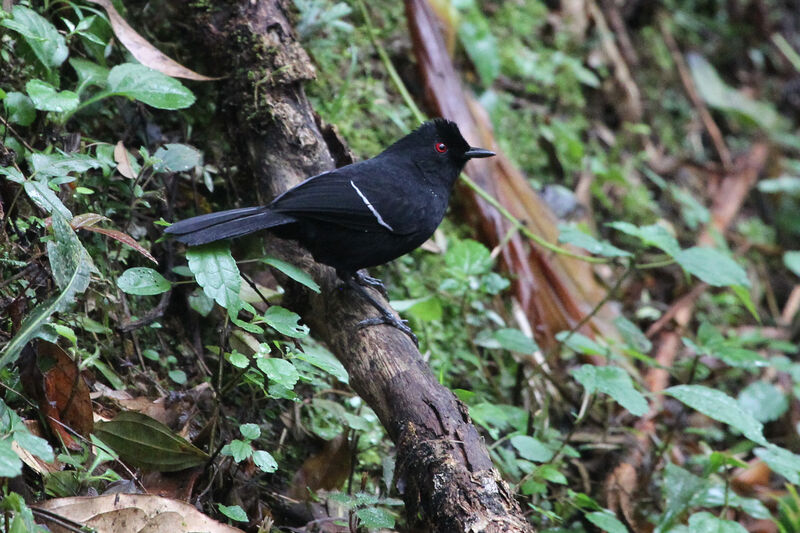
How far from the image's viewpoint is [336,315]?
9.78 ft

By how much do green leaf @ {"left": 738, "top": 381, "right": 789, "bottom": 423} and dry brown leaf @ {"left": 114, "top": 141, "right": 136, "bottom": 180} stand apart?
390 cm

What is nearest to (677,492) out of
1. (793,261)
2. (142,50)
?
(142,50)

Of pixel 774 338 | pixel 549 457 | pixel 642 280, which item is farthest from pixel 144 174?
pixel 774 338

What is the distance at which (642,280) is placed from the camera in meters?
5.57

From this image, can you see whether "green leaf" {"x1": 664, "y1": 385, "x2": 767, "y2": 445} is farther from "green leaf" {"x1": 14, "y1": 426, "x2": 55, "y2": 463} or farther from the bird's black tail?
"green leaf" {"x1": 14, "y1": 426, "x2": 55, "y2": 463}

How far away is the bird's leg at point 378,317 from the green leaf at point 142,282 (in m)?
0.74

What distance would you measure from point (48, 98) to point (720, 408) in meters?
2.84

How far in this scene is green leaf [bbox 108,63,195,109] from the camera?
306 cm

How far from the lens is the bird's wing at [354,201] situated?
3.04m

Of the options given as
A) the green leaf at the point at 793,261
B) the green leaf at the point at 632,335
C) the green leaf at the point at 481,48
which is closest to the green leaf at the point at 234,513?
the green leaf at the point at 632,335

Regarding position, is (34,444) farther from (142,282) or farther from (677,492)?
(677,492)

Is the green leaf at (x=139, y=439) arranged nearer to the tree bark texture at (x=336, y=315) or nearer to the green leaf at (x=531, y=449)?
the tree bark texture at (x=336, y=315)

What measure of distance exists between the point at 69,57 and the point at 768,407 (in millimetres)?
4511

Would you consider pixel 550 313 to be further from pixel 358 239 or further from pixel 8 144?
pixel 8 144
